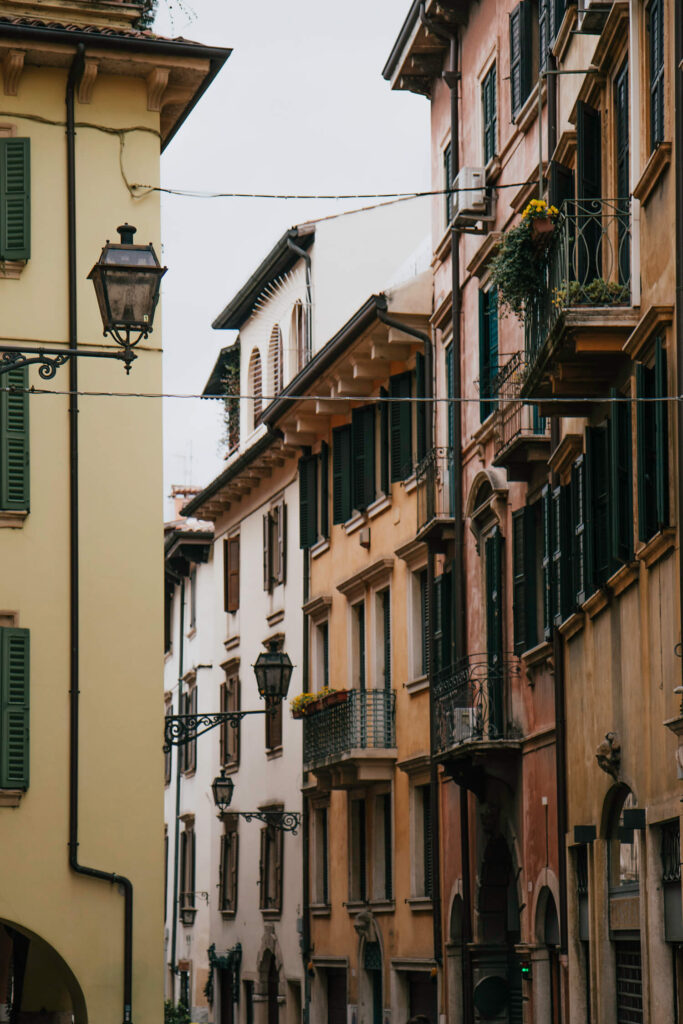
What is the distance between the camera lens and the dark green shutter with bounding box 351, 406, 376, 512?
32.3 meters

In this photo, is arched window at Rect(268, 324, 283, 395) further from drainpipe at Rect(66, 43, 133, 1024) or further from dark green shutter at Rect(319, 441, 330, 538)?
drainpipe at Rect(66, 43, 133, 1024)

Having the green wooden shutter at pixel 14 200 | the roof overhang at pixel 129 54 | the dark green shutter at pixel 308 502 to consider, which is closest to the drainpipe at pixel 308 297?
the dark green shutter at pixel 308 502

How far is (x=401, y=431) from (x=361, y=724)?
15.7 ft

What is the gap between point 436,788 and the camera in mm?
28250

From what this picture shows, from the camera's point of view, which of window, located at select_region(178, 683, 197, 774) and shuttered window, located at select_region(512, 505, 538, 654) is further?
window, located at select_region(178, 683, 197, 774)

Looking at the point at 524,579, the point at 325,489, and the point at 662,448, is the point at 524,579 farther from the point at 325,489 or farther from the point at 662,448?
the point at 325,489

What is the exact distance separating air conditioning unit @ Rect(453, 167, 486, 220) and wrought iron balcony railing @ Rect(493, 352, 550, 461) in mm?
2649

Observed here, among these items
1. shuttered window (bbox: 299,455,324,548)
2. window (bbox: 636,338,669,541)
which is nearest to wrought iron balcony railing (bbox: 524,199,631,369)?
window (bbox: 636,338,669,541)

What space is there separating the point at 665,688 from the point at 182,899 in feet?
110

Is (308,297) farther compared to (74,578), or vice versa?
(308,297)

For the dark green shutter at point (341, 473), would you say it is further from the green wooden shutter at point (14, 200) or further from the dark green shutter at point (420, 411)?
the green wooden shutter at point (14, 200)

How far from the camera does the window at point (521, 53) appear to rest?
78.5 ft

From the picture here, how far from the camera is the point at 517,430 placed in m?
23.2

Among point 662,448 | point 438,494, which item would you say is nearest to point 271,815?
point 438,494
